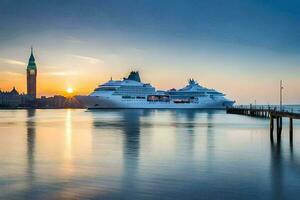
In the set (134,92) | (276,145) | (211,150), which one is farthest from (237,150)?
(134,92)

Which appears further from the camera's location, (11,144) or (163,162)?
(11,144)

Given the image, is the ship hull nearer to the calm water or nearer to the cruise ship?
the cruise ship

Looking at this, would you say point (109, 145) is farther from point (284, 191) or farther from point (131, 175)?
point (284, 191)

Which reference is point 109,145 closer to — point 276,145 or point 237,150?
point 237,150

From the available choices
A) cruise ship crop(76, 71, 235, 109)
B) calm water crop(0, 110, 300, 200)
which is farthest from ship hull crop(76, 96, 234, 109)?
calm water crop(0, 110, 300, 200)

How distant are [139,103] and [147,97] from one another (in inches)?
188

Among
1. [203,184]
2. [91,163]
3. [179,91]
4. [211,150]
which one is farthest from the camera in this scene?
[179,91]

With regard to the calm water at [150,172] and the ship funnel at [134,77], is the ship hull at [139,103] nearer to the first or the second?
the ship funnel at [134,77]

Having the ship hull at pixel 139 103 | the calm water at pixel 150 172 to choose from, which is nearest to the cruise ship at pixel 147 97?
the ship hull at pixel 139 103

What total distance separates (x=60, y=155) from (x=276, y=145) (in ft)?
57.1

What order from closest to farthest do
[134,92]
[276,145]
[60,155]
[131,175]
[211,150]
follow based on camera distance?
[131,175], [60,155], [211,150], [276,145], [134,92]

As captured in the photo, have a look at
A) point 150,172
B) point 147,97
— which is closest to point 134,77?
point 147,97

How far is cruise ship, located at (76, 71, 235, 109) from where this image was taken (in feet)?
488

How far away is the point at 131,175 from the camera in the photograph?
59.2ft
